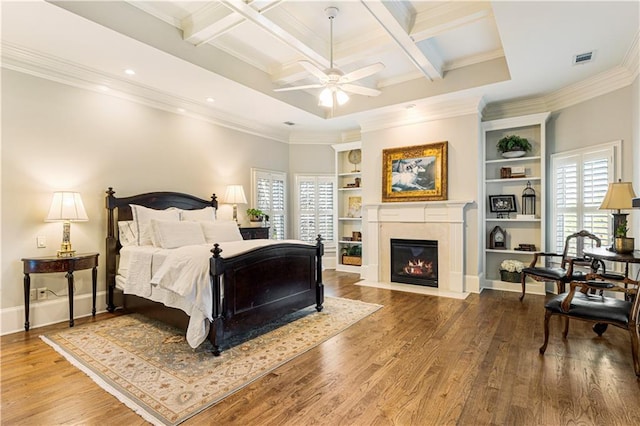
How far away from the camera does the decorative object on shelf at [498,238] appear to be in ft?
17.9

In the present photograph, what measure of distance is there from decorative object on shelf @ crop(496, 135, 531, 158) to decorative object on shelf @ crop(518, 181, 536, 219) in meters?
0.51

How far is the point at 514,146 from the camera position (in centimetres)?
511

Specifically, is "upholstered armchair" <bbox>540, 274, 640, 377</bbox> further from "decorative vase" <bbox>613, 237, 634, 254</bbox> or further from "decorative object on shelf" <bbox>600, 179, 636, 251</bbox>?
"decorative object on shelf" <bbox>600, 179, 636, 251</bbox>

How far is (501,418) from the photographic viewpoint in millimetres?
2012

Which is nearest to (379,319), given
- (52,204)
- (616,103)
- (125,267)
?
(125,267)

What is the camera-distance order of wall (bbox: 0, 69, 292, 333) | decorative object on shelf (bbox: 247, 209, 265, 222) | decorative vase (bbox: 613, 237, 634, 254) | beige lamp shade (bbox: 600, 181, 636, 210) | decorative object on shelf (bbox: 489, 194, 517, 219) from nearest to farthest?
1. decorative vase (bbox: 613, 237, 634, 254)
2. beige lamp shade (bbox: 600, 181, 636, 210)
3. wall (bbox: 0, 69, 292, 333)
4. decorative object on shelf (bbox: 489, 194, 517, 219)
5. decorative object on shelf (bbox: 247, 209, 265, 222)

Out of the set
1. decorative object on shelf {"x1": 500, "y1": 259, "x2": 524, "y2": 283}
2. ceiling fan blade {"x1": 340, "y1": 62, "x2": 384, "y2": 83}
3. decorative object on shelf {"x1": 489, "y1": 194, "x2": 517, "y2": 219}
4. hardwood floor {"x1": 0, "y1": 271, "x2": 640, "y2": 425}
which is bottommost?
hardwood floor {"x1": 0, "y1": 271, "x2": 640, "y2": 425}

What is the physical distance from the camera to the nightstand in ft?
18.1

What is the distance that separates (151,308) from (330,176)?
4.62 meters

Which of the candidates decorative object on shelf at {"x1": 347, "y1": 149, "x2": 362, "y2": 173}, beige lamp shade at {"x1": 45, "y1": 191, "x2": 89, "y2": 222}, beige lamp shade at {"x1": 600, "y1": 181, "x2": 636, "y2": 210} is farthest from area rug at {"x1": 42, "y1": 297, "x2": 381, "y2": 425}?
decorative object on shelf at {"x1": 347, "y1": 149, "x2": 362, "y2": 173}

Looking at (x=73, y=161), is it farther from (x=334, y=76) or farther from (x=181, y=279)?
(x=334, y=76)

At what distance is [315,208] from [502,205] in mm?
3568

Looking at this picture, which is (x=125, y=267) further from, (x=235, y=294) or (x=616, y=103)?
(x=616, y=103)

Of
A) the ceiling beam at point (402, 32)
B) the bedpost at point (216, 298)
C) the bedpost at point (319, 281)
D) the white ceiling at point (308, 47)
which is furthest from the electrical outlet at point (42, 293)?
the ceiling beam at point (402, 32)
